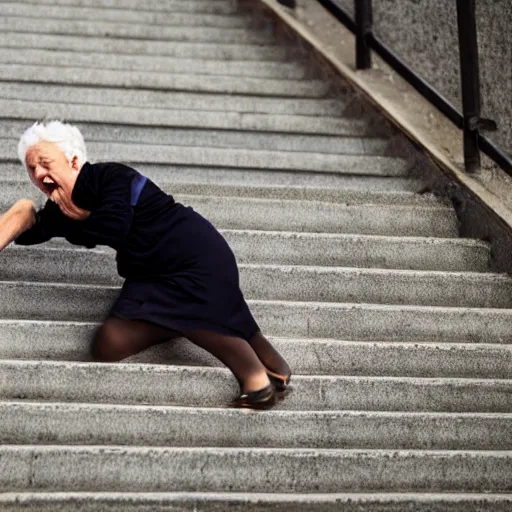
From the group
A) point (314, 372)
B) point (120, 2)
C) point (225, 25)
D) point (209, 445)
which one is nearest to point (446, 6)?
point (225, 25)

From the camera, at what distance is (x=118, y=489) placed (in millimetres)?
2746

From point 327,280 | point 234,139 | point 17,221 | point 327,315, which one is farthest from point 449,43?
point 17,221

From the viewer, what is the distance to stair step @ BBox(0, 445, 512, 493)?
2727mm

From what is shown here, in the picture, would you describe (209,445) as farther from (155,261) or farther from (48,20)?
(48,20)

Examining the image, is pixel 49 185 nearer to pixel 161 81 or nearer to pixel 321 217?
pixel 321 217

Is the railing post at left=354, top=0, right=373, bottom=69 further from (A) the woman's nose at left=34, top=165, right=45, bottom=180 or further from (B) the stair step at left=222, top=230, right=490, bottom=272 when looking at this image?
(A) the woman's nose at left=34, top=165, right=45, bottom=180

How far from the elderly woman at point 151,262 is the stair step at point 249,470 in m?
0.25

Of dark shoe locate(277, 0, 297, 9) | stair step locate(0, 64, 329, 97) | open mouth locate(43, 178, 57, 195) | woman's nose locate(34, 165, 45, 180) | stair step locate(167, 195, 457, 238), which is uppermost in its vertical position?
dark shoe locate(277, 0, 297, 9)

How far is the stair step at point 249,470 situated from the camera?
273cm

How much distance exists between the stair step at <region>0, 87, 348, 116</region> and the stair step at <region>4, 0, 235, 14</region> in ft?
4.82

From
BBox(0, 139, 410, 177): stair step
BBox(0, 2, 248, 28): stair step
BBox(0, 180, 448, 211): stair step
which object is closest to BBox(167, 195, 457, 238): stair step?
BBox(0, 180, 448, 211): stair step

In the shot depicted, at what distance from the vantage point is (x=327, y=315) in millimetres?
3463

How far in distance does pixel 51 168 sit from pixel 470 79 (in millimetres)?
2137

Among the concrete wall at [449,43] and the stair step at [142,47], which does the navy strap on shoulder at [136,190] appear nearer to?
the concrete wall at [449,43]
